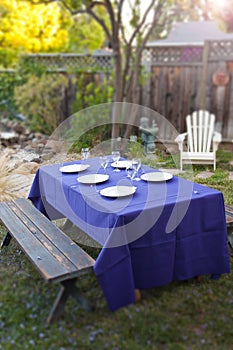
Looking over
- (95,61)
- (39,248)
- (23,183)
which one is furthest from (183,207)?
(95,61)

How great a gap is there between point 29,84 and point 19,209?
5.03 metres

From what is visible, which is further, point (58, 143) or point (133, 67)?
point (133, 67)

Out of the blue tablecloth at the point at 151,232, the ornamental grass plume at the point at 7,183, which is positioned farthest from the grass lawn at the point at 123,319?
the ornamental grass plume at the point at 7,183

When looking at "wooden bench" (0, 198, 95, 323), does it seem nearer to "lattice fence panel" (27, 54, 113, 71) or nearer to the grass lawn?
the grass lawn

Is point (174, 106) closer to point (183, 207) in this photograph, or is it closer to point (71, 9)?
point (71, 9)

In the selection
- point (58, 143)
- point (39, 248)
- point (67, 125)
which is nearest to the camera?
point (39, 248)

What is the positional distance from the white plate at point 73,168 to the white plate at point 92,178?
0.19 metres

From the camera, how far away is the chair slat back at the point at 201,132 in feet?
19.6

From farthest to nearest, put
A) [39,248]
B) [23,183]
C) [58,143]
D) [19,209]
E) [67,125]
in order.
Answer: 1. [67,125]
2. [58,143]
3. [23,183]
4. [19,209]
5. [39,248]

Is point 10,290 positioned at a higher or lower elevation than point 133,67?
lower

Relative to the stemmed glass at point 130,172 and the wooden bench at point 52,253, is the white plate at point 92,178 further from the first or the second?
the wooden bench at point 52,253

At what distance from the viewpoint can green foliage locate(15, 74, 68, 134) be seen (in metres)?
7.84

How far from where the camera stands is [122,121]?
704 cm

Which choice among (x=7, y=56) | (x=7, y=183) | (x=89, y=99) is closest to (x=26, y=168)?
(x=7, y=183)
